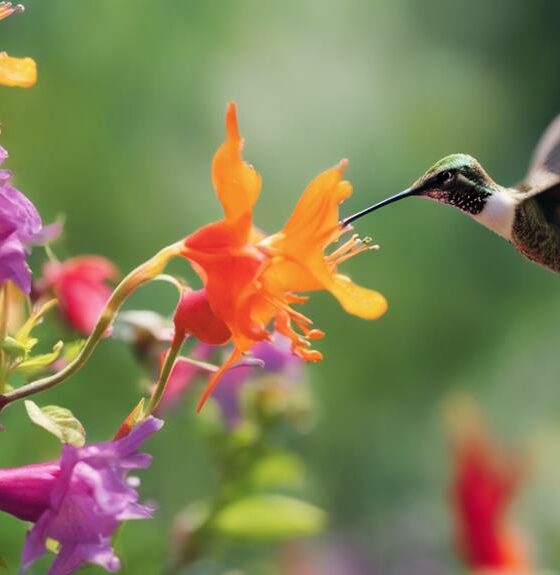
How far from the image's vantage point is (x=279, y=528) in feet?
4.20

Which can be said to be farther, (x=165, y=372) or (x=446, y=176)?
(x=446, y=176)

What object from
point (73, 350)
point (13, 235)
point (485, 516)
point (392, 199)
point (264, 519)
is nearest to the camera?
point (13, 235)

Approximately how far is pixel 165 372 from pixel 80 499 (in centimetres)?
8

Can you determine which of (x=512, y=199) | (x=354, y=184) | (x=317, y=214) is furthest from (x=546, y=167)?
(x=354, y=184)

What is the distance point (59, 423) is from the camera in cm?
68

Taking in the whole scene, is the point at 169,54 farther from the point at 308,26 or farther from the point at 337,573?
the point at 337,573

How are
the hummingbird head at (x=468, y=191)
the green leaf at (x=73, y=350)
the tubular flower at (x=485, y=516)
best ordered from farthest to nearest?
1. the tubular flower at (x=485, y=516)
2. the hummingbird head at (x=468, y=191)
3. the green leaf at (x=73, y=350)

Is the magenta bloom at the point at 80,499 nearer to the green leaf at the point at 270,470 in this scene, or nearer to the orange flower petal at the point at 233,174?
the orange flower petal at the point at 233,174

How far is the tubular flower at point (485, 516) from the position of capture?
5.37ft

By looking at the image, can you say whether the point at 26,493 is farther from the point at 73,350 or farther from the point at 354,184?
the point at 354,184

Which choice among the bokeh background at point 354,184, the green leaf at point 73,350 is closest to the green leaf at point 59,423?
the green leaf at point 73,350

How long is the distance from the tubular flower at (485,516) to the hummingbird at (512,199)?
1.92 feet

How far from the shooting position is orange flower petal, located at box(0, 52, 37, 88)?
0.73 meters

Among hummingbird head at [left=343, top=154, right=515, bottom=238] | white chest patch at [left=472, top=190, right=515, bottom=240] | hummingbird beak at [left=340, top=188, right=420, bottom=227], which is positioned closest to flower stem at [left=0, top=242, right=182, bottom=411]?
hummingbird beak at [left=340, top=188, right=420, bottom=227]
